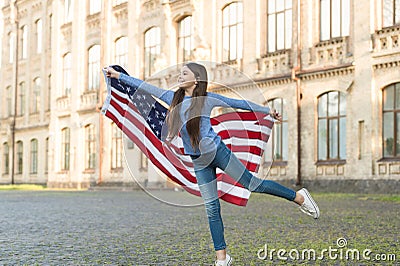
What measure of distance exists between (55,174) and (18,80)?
381 inches

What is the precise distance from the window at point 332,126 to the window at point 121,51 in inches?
546

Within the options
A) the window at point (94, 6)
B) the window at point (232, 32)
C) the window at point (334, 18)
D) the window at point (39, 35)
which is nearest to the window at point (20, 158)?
the window at point (39, 35)

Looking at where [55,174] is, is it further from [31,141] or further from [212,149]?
[212,149]

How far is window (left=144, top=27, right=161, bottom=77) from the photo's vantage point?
1332 inches

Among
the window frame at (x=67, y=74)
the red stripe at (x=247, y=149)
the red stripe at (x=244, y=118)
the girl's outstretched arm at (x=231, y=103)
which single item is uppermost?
the window frame at (x=67, y=74)

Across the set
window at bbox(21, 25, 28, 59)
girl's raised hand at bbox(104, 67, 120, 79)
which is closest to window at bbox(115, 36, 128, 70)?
window at bbox(21, 25, 28, 59)

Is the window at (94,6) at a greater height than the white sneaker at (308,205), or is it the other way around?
the window at (94,6)

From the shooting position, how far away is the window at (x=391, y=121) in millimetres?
22516

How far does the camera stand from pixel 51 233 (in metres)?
9.61

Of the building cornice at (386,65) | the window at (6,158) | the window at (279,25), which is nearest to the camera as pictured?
the building cornice at (386,65)

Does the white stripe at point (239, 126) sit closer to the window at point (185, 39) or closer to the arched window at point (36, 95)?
the window at point (185, 39)

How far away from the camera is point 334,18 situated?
25.1 metres

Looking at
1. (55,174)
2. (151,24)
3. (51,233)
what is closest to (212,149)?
(51,233)

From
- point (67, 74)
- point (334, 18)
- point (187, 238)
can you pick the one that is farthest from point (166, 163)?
point (67, 74)
